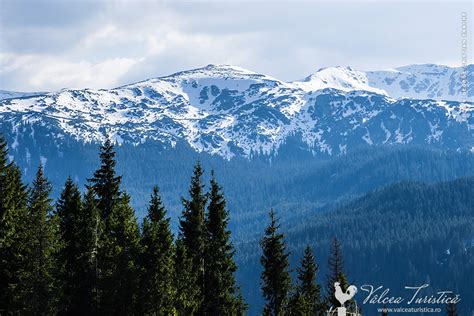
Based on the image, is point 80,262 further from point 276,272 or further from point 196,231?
point 276,272

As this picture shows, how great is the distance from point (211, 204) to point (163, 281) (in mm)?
14046

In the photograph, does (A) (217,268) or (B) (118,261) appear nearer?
(B) (118,261)

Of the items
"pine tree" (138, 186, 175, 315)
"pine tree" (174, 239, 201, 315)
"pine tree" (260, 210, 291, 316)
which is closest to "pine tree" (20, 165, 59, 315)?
"pine tree" (138, 186, 175, 315)

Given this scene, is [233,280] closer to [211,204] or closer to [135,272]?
[211,204]

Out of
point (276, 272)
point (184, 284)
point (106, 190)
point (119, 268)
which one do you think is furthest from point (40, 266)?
point (276, 272)

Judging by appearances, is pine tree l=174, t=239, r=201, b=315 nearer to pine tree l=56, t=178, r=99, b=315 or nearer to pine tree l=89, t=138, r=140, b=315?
pine tree l=89, t=138, r=140, b=315

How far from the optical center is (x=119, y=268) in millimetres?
70875

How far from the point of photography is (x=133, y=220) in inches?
3076

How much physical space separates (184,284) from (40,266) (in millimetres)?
11405

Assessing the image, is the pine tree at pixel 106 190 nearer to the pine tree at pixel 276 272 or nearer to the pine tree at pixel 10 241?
the pine tree at pixel 10 241

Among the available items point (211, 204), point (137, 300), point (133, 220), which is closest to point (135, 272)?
point (137, 300)

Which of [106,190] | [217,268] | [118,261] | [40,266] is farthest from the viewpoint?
[106,190]

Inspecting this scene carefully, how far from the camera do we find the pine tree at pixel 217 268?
80.0 m

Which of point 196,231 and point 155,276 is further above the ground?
point 196,231
